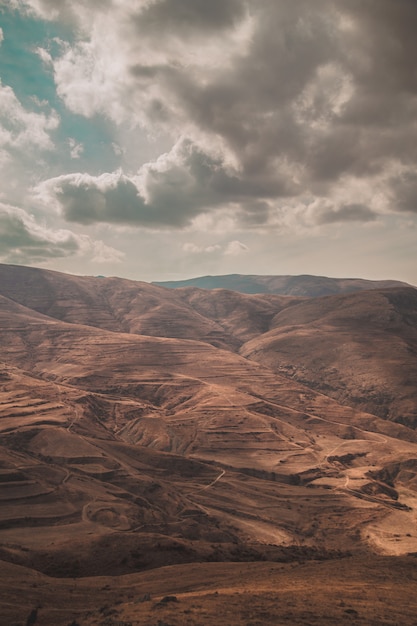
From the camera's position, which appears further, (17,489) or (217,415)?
(217,415)

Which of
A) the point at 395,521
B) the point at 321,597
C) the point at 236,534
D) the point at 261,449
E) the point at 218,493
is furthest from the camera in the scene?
the point at 261,449

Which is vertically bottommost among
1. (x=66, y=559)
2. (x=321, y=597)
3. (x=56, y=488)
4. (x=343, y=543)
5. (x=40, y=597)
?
(x=343, y=543)

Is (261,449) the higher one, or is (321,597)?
(321,597)

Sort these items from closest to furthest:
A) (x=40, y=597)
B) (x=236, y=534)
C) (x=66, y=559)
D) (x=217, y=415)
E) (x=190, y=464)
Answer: (x=40, y=597)
(x=66, y=559)
(x=236, y=534)
(x=190, y=464)
(x=217, y=415)

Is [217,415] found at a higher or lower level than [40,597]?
lower

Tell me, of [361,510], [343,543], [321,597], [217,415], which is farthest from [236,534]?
[217,415]

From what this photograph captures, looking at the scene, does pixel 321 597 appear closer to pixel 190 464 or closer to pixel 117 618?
pixel 117 618

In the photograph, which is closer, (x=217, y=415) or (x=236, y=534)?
(x=236, y=534)

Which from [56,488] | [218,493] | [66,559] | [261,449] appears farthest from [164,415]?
[66,559]

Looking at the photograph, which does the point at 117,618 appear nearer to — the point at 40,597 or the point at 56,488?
the point at 40,597
